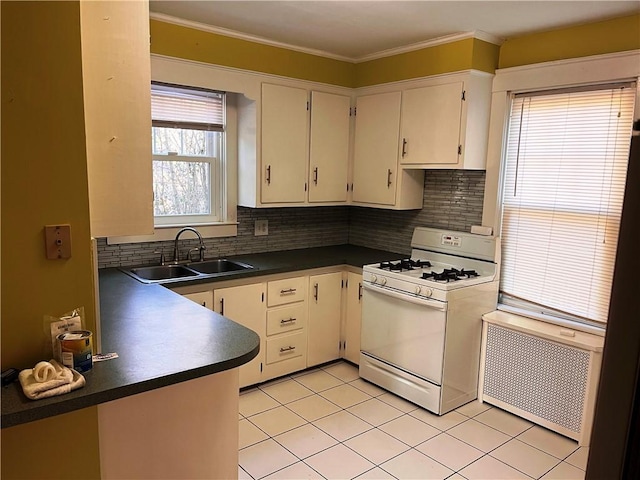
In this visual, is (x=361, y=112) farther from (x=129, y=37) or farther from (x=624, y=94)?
(x=129, y=37)

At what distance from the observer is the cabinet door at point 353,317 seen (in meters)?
3.54

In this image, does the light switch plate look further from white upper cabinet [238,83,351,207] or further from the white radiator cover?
the white radiator cover

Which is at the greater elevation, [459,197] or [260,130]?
[260,130]

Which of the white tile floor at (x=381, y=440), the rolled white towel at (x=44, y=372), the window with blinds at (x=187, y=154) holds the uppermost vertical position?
the window with blinds at (x=187, y=154)

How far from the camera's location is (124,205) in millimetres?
1562

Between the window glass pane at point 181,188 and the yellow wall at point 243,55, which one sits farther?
the window glass pane at point 181,188

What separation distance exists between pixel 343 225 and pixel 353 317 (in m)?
1.01

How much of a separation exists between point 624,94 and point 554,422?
6.23ft

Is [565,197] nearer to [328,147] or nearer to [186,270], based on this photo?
[328,147]

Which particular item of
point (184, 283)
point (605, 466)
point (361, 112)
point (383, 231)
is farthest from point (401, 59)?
point (605, 466)

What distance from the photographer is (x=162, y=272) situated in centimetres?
319

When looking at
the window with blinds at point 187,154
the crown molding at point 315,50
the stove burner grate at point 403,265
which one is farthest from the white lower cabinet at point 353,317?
the crown molding at point 315,50

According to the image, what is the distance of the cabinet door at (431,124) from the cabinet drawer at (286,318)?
1.31m

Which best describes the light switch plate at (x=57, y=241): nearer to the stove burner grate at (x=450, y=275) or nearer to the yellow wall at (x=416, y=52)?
the yellow wall at (x=416, y=52)
